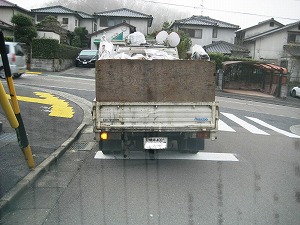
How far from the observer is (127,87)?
17.2ft

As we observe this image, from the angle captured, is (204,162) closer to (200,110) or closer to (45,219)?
(200,110)

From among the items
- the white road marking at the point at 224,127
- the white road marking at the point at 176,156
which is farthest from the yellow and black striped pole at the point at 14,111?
the white road marking at the point at 224,127

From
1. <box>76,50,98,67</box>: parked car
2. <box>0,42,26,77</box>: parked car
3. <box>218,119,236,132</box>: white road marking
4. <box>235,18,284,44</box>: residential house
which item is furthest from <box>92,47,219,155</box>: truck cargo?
<box>235,18,284,44</box>: residential house

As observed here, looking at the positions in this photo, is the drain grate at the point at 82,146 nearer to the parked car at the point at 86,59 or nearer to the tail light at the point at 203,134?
the tail light at the point at 203,134

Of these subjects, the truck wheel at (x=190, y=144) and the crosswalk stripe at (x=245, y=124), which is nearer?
the truck wheel at (x=190, y=144)

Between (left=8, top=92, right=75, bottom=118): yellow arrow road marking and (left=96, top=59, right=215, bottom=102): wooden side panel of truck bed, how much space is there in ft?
15.3

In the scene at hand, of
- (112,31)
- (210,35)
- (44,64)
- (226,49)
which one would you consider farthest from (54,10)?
→ (226,49)

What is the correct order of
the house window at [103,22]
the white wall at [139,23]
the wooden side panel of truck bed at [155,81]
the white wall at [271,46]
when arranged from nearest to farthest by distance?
the wooden side panel of truck bed at [155,81], the white wall at [271,46], the white wall at [139,23], the house window at [103,22]

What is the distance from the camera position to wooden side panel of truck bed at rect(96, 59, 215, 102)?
17.0ft

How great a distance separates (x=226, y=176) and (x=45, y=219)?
310 centimetres

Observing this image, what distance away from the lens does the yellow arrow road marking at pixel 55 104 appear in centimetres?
966

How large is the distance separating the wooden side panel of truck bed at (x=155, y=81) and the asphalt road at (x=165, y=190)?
1336 mm

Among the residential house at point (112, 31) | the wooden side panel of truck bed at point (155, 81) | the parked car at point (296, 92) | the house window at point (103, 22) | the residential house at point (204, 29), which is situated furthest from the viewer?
the house window at point (103, 22)

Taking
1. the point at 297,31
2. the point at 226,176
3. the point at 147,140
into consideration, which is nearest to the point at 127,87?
the point at 147,140
